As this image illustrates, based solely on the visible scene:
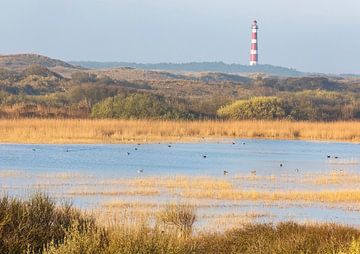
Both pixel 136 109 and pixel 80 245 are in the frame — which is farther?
pixel 136 109

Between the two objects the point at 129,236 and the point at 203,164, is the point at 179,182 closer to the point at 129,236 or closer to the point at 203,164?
the point at 203,164

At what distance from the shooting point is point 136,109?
51.2 meters

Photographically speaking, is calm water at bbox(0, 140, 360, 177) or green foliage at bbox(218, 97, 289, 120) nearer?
calm water at bbox(0, 140, 360, 177)

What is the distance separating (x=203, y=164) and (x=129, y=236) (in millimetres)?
18700

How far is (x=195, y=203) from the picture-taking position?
18.6 metres

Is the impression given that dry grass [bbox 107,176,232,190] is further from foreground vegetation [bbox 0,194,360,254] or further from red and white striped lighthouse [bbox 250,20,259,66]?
red and white striped lighthouse [bbox 250,20,259,66]

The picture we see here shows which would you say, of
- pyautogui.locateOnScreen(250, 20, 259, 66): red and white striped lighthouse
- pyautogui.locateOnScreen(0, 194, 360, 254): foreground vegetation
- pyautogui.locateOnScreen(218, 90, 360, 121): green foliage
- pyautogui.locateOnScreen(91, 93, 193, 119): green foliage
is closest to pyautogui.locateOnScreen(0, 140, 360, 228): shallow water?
pyautogui.locateOnScreen(0, 194, 360, 254): foreground vegetation

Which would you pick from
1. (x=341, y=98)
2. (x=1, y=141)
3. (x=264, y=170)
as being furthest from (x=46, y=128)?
(x=341, y=98)

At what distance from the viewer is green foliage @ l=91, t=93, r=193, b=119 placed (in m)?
49.8

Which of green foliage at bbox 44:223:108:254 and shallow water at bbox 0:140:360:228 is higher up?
green foliage at bbox 44:223:108:254

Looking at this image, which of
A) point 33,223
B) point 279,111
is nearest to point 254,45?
point 279,111

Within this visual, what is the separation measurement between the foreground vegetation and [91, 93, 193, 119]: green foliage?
35853 mm

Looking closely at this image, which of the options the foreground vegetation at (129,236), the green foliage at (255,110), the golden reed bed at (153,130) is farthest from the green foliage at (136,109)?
the foreground vegetation at (129,236)

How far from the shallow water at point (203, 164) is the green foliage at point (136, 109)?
9871mm
